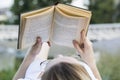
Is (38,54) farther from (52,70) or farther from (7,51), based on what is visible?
(7,51)

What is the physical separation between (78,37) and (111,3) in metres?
27.0

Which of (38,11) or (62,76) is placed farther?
(38,11)

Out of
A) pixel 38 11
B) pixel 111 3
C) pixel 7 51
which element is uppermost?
pixel 38 11

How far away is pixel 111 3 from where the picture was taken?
29641 millimetres

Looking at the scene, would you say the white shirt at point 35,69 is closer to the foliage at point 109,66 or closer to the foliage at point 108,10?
the foliage at point 109,66

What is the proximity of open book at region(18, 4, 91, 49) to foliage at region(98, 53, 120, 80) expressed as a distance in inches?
257

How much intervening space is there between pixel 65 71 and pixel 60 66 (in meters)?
0.03

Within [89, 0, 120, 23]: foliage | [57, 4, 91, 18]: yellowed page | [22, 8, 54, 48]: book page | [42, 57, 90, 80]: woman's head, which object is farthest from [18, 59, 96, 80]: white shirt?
[89, 0, 120, 23]: foliage

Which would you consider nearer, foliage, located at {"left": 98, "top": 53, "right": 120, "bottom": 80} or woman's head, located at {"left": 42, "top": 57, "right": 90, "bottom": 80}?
woman's head, located at {"left": 42, "top": 57, "right": 90, "bottom": 80}

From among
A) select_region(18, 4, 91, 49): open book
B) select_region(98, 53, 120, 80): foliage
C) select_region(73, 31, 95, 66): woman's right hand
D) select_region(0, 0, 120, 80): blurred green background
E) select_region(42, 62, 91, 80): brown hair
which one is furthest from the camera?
select_region(0, 0, 120, 80): blurred green background

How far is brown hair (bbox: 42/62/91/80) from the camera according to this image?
2.18 m

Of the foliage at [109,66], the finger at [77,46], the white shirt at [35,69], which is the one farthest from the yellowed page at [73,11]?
the foliage at [109,66]

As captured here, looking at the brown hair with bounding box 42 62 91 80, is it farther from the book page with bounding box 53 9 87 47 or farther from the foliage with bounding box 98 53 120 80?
the foliage with bounding box 98 53 120 80

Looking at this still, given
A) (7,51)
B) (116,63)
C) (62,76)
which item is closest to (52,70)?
(62,76)
